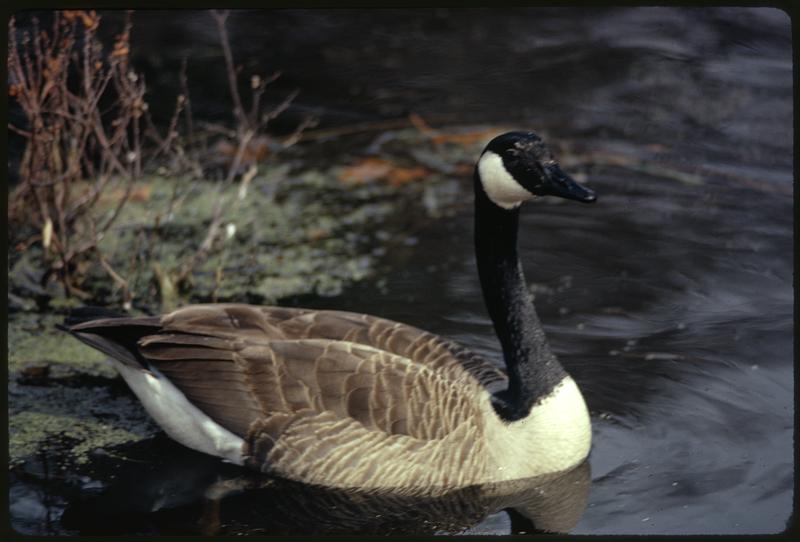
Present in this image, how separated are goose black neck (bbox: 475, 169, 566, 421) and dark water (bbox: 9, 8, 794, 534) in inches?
24.7

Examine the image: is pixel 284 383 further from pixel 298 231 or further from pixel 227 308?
pixel 298 231

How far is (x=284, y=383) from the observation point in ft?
23.9

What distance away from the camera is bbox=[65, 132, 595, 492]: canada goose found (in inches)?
281

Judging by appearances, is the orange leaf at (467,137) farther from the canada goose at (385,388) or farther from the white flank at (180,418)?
the white flank at (180,418)

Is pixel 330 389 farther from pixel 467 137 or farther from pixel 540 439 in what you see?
pixel 467 137

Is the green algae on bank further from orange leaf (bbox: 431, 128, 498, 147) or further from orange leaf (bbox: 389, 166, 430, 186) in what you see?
orange leaf (bbox: 431, 128, 498, 147)

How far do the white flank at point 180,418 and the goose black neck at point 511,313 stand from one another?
1.65m

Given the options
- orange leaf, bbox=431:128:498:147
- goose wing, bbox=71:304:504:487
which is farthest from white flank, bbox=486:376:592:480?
orange leaf, bbox=431:128:498:147

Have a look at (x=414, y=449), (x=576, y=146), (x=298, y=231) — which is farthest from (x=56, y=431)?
Result: (x=576, y=146)

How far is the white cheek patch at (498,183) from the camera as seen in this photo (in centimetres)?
700

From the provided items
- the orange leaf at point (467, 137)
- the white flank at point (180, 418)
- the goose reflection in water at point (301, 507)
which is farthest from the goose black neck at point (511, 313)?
the orange leaf at point (467, 137)

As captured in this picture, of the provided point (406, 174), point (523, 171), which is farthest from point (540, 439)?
point (406, 174)

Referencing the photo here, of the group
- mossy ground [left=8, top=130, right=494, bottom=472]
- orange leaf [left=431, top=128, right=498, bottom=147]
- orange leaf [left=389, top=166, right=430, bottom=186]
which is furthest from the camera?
orange leaf [left=431, top=128, right=498, bottom=147]

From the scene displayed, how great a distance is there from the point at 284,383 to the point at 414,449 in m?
0.85
